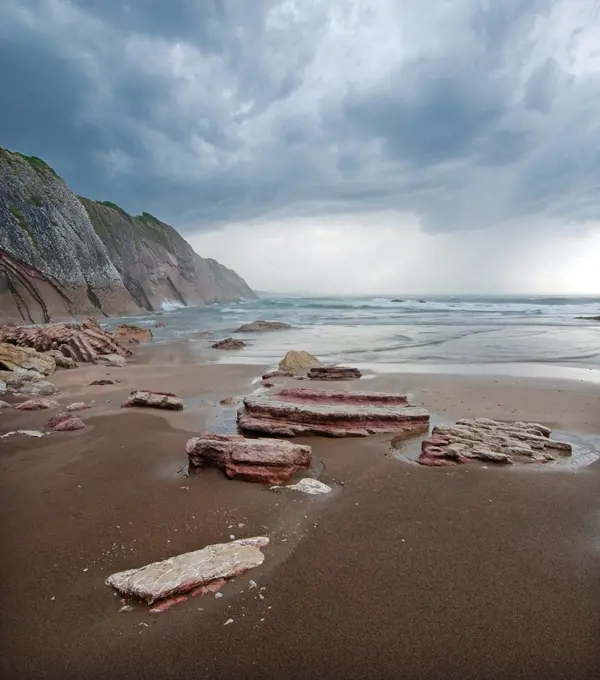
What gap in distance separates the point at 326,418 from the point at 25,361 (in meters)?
7.77

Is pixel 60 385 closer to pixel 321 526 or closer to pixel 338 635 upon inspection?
pixel 321 526

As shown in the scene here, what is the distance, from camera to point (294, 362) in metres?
10.9

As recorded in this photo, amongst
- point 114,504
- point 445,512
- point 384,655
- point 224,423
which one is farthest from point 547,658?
point 224,423

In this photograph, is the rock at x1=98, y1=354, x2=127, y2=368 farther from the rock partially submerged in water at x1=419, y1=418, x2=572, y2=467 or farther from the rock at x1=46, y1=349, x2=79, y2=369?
the rock partially submerged in water at x1=419, y1=418, x2=572, y2=467

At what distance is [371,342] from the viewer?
17.2 m

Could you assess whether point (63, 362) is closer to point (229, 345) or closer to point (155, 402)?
point (155, 402)

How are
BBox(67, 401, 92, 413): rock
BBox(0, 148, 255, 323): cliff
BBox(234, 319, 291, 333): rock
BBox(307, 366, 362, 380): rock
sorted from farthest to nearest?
BBox(0, 148, 255, 323): cliff
BBox(234, 319, 291, 333): rock
BBox(307, 366, 362, 380): rock
BBox(67, 401, 92, 413): rock

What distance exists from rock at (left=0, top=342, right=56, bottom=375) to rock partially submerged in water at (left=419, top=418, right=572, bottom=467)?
874cm

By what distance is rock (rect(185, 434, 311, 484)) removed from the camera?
3.94 m

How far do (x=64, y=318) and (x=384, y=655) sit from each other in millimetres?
34156

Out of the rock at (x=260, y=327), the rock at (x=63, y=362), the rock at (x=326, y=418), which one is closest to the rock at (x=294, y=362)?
the rock at (x=326, y=418)

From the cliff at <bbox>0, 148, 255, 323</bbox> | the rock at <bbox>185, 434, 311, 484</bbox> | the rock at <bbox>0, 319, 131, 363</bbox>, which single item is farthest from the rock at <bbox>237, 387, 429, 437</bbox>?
the cliff at <bbox>0, 148, 255, 323</bbox>

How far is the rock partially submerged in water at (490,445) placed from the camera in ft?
14.4

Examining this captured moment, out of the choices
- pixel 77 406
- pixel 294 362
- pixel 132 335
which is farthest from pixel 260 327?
pixel 77 406
